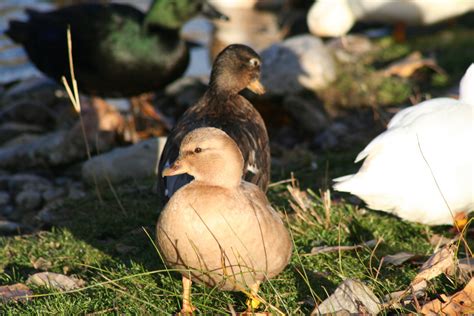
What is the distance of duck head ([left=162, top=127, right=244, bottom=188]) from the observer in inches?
132

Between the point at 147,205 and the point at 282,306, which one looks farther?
the point at 147,205

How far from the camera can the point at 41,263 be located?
14.4 feet

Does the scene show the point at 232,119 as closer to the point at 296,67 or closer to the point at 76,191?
the point at 76,191

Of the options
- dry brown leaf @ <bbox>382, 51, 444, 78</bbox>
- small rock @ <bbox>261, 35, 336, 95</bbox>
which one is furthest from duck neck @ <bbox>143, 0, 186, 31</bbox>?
dry brown leaf @ <bbox>382, 51, 444, 78</bbox>

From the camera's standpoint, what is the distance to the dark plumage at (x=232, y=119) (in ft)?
14.5

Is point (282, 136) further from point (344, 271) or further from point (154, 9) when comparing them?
point (344, 271)

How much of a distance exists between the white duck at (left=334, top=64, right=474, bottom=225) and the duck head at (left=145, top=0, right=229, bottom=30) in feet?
12.5

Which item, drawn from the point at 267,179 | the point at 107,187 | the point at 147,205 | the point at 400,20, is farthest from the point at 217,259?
the point at 400,20

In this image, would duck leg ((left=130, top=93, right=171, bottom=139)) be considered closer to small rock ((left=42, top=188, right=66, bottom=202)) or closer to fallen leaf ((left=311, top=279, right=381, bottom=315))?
small rock ((left=42, top=188, right=66, bottom=202))

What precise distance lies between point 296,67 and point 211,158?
206 inches

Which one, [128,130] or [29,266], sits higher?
[29,266]

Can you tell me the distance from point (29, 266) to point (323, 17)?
21.1 feet

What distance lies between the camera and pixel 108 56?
7406 millimetres

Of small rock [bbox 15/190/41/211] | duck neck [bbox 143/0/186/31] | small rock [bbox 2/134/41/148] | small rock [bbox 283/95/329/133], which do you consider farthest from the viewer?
small rock [bbox 2/134/41/148]
